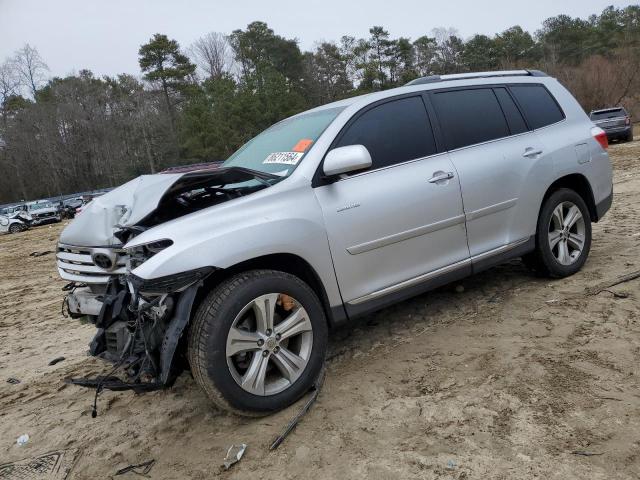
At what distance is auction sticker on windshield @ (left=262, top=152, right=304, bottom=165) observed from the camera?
3.28 metres

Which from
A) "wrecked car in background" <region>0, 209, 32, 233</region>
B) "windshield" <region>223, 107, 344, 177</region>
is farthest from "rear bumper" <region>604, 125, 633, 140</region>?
"wrecked car in background" <region>0, 209, 32, 233</region>

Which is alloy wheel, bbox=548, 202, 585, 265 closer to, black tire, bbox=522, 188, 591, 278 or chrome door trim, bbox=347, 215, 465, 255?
black tire, bbox=522, 188, 591, 278

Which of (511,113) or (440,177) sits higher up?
(511,113)

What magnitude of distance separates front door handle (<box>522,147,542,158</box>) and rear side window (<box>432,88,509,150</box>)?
21 cm

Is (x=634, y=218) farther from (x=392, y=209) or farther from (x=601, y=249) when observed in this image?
(x=392, y=209)

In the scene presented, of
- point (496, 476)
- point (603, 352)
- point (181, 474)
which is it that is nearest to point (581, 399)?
point (603, 352)

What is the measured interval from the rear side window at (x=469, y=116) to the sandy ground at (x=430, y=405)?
4.56 feet

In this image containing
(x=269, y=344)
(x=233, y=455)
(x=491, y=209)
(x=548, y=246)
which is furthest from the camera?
(x=548, y=246)

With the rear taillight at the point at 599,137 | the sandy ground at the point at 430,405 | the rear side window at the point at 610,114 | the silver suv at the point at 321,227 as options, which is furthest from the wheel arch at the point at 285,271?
the rear side window at the point at 610,114

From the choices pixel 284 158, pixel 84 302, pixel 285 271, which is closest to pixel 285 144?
pixel 284 158

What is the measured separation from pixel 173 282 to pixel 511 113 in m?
3.15

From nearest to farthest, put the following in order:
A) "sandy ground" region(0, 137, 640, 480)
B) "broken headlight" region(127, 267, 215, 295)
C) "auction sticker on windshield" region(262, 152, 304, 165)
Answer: "sandy ground" region(0, 137, 640, 480)
"broken headlight" region(127, 267, 215, 295)
"auction sticker on windshield" region(262, 152, 304, 165)

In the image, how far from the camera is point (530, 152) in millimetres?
4035

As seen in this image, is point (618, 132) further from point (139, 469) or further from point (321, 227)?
point (139, 469)
